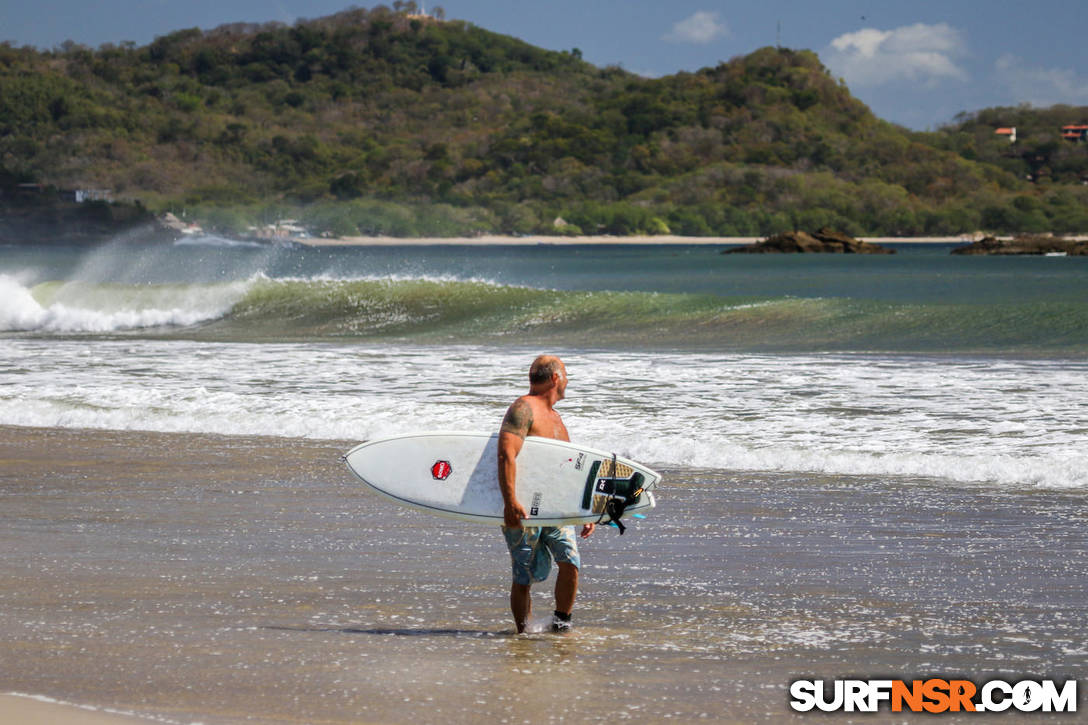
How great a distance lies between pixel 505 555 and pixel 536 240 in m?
169

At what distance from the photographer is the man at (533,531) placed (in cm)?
484

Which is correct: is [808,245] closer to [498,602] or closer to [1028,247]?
→ [1028,247]

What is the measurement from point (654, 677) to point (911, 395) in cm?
858

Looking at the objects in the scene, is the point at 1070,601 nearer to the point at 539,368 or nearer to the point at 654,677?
the point at 654,677

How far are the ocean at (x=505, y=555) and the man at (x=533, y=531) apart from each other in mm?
141

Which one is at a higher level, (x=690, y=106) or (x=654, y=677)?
(x=690, y=106)

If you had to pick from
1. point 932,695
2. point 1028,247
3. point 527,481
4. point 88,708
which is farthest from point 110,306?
point 1028,247

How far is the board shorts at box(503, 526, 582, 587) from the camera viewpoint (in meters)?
4.89

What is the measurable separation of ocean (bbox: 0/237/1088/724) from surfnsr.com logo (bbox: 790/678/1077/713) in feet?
0.28


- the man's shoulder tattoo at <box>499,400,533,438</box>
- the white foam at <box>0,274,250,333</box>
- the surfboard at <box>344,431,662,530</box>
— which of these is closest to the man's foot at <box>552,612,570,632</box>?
the surfboard at <box>344,431,662,530</box>

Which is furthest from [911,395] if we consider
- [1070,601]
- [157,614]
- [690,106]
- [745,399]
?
[690,106]

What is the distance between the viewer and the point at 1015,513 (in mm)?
6934

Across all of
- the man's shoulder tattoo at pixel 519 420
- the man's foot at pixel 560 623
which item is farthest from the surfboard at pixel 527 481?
the man's foot at pixel 560 623

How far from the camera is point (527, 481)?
498 cm
